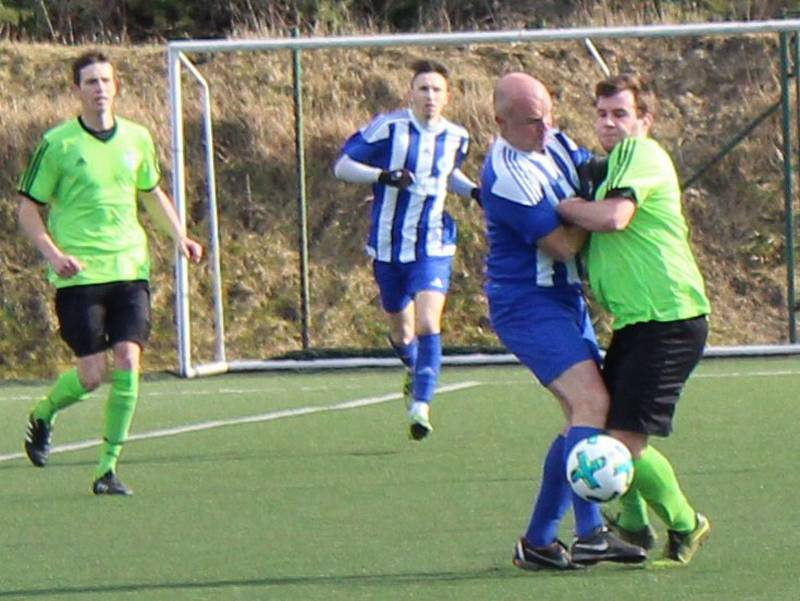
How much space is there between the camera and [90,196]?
9.13 m

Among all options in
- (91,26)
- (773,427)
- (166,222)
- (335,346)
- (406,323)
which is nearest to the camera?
(166,222)

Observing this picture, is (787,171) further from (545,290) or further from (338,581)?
(338,581)

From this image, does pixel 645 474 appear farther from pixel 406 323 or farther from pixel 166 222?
pixel 406 323

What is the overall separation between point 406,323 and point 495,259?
4489mm

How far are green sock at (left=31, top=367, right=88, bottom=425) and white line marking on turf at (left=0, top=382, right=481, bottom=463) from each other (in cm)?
66

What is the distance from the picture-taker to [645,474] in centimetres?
670

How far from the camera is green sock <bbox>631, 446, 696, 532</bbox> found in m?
6.70

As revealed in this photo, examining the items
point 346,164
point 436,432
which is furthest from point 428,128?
point 436,432

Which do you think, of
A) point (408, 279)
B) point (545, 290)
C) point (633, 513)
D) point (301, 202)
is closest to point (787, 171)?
point (301, 202)

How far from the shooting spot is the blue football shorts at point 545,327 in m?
6.74

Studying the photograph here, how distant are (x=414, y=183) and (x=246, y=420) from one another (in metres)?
1.72

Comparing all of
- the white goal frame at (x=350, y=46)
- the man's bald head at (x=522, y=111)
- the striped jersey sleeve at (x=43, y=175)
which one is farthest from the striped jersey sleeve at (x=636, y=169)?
the white goal frame at (x=350, y=46)

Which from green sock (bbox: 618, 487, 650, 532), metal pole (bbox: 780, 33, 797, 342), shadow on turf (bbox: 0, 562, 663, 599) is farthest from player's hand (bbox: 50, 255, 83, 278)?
metal pole (bbox: 780, 33, 797, 342)

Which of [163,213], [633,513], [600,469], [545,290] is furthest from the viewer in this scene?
[163,213]
